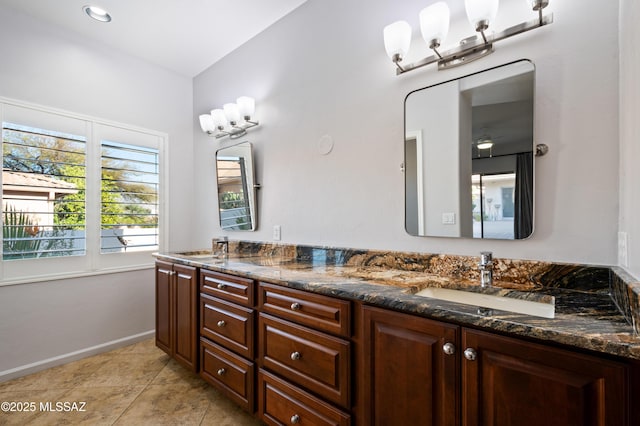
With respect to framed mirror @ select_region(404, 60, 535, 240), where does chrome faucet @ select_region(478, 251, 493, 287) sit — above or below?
below

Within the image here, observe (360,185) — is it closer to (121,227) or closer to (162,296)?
(162,296)

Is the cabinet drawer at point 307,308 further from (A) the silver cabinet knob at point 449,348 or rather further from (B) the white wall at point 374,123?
(B) the white wall at point 374,123

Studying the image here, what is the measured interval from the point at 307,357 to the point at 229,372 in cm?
72

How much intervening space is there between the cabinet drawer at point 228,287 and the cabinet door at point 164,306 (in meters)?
0.52

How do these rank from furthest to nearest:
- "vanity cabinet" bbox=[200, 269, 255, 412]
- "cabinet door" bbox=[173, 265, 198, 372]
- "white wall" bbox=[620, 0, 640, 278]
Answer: "cabinet door" bbox=[173, 265, 198, 372]
"vanity cabinet" bbox=[200, 269, 255, 412]
"white wall" bbox=[620, 0, 640, 278]

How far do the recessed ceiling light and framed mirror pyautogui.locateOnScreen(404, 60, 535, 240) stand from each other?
96.3 inches

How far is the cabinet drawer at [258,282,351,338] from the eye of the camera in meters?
1.27

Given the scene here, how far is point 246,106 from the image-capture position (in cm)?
257

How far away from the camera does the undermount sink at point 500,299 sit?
1.14 metres

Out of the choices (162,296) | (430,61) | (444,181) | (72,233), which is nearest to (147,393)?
(162,296)

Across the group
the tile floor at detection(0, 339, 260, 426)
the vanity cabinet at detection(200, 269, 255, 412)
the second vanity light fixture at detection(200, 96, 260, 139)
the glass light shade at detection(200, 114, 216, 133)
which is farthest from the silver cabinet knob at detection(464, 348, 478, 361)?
the glass light shade at detection(200, 114, 216, 133)

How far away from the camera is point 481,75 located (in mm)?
1475

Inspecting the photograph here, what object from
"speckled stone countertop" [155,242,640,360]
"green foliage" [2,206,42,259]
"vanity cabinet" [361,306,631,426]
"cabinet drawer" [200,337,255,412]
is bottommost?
"cabinet drawer" [200,337,255,412]

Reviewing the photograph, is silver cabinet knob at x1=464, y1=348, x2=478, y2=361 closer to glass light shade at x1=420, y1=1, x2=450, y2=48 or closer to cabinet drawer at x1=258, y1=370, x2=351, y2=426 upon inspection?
cabinet drawer at x1=258, y1=370, x2=351, y2=426
